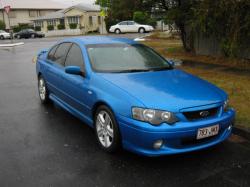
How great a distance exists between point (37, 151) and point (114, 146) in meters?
1.14

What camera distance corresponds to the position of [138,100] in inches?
163

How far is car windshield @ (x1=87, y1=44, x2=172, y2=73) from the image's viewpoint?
207 inches

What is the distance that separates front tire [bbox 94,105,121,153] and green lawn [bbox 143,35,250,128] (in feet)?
7.06

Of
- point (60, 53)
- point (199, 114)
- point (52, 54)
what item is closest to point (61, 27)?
point (52, 54)

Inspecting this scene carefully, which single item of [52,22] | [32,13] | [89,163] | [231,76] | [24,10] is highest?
[24,10]

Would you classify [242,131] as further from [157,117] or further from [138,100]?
[138,100]

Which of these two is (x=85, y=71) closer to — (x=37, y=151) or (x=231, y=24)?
(x=37, y=151)

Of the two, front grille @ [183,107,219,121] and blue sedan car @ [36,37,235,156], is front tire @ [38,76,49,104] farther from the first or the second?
front grille @ [183,107,219,121]

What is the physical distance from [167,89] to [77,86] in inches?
59.7

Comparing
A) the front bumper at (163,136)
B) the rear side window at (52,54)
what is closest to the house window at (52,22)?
the rear side window at (52,54)

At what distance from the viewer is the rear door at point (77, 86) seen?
5.07m

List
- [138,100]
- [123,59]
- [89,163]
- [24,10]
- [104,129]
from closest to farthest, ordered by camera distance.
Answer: [138,100], [89,163], [104,129], [123,59], [24,10]

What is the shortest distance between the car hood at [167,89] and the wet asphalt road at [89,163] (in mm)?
761

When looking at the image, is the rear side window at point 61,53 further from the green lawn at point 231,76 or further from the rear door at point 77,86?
the green lawn at point 231,76
